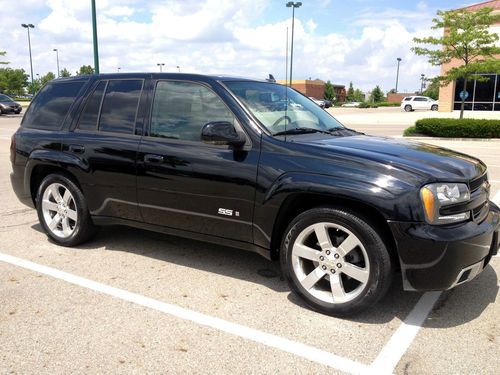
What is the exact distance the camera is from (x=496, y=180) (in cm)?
902

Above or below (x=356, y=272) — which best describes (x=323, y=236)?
above

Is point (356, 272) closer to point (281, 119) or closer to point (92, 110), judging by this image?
point (281, 119)

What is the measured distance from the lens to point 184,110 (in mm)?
4297

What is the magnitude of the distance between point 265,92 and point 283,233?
1.38 meters

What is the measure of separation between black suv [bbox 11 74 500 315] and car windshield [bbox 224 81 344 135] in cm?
2

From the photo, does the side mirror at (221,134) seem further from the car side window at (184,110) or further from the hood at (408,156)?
the hood at (408,156)

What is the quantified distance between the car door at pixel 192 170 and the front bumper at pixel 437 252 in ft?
3.91

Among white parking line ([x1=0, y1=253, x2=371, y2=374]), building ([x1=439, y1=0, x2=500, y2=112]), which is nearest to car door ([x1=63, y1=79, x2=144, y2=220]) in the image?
white parking line ([x1=0, y1=253, x2=371, y2=374])

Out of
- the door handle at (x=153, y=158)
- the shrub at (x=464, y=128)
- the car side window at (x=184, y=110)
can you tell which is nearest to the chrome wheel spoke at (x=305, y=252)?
the car side window at (x=184, y=110)

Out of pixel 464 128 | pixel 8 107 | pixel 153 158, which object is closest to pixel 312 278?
pixel 153 158

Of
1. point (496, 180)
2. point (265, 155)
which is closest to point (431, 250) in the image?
point (265, 155)

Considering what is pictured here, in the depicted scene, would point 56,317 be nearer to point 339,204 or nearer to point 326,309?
point 326,309

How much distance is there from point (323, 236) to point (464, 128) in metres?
17.4

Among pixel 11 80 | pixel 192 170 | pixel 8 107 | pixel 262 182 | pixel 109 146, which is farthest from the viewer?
pixel 11 80
